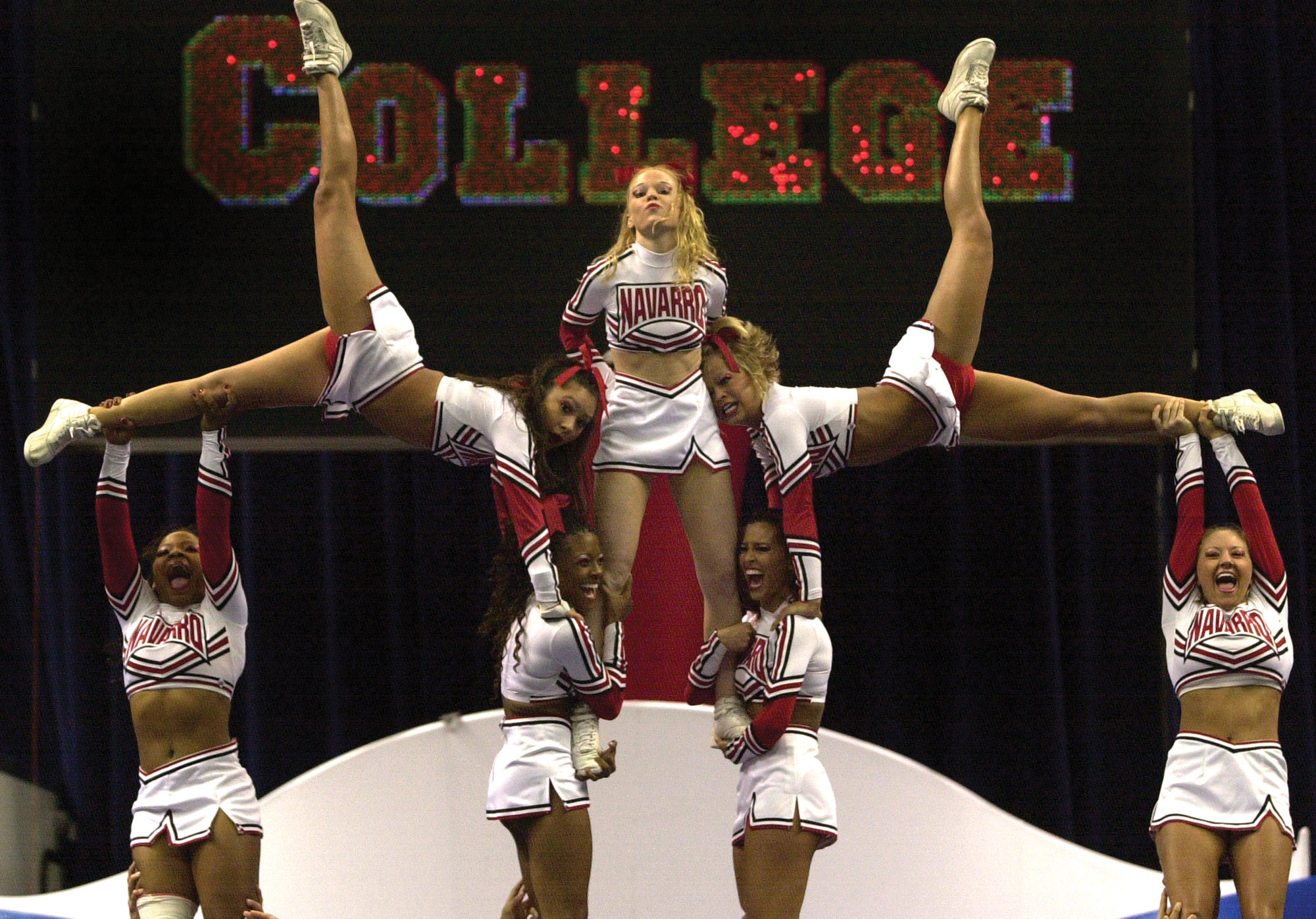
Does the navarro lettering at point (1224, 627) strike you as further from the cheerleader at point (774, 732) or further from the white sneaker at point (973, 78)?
the white sneaker at point (973, 78)

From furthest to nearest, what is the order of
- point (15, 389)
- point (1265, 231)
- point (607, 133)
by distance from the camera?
point (15, 389) < point (1265, 231) < point (607, 133)

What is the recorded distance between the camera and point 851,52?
598cm

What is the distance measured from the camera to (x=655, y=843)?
19.6 feet

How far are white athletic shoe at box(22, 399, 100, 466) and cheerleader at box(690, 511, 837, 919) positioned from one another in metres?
1.87

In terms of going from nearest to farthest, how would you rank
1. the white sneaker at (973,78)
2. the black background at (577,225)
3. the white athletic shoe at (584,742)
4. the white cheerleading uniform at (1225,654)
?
the white athletic shoe at (584,742) < the white cheerleading uniform at (1225,654) < the white sneaker at (973,78) < the black background at (577,225)

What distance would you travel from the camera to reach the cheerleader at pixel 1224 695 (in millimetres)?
4746

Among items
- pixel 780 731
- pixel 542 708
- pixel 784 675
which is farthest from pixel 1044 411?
pixel 542 708

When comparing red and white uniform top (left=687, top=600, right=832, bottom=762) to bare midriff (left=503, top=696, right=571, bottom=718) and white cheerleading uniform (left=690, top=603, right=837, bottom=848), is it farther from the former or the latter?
bare midriff (left=503, top=696, right=571, bottom=718)

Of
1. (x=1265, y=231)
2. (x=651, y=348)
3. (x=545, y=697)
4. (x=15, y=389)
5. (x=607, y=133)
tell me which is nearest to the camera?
(x=545, y=697)

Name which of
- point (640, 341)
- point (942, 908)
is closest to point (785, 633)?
point (640, 341)

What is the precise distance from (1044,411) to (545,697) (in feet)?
5.67

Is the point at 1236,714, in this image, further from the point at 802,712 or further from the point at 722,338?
the point at 722,338

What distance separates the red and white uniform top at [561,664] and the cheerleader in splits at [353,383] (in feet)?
1.04

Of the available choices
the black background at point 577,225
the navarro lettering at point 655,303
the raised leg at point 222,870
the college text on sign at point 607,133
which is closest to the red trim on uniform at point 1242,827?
the black background at point 577,225
